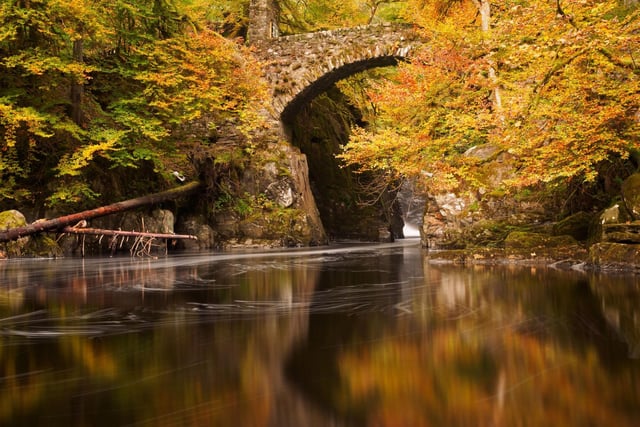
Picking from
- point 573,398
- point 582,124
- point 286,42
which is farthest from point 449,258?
point 286,42

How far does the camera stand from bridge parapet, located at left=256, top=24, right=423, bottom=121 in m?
16.5

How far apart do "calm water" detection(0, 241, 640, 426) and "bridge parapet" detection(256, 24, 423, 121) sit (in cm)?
1288

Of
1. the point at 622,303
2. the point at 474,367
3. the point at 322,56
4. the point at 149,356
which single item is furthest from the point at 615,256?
the point at 322,56

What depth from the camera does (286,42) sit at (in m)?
18.0

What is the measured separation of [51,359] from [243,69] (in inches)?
597

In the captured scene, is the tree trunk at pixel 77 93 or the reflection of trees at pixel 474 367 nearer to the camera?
the reflection of trees at pixel 474 367

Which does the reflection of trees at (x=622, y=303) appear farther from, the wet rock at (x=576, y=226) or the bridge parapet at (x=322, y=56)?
the bridge parapet at (x=322, y=56)

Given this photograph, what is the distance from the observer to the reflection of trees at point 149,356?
181cm

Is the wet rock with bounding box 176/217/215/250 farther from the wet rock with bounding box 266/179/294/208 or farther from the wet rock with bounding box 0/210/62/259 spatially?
the wet rock with bounding box 0/210/62/259

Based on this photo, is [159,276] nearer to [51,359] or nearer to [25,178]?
[51,359]

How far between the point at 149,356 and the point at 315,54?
1624cm

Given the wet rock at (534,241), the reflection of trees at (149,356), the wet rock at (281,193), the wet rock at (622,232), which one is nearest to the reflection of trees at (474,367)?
the reflection of trees at (149,356)

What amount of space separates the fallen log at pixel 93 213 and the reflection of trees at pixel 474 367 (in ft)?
28.8

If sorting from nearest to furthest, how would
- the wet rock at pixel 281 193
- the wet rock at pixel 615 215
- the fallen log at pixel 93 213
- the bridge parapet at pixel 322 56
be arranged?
the wet rock at pixel 615 215 → the fallen log at pixel 93 213 → the bridge parapet at pixel 322 56 → the wet rock at pixel 281 193
